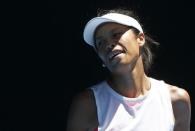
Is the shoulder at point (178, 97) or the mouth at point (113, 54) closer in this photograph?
the mouth at point (113, 54)

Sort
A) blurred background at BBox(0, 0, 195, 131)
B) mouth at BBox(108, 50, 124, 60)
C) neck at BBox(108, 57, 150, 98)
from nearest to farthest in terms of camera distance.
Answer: mouth at BBox(108, 50, 124, 60) → neck at BBox(108, 57, 150, 98) → blurred background at BBox(0, 0, 195, 131)

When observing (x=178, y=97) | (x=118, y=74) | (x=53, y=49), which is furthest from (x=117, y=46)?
(x=53, y=49)

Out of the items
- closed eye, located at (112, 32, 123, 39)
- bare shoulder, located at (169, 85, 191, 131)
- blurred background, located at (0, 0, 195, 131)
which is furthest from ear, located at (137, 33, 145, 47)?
blurred background, located at (0, 0, 195, 131)

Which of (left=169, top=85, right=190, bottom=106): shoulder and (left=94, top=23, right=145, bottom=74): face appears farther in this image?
(left=169, top=85, right=190, bottom=106): shoulder

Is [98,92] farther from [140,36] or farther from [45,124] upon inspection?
[45,124]

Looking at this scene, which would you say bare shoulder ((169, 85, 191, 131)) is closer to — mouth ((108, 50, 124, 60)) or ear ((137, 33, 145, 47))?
ear ((137, 33, 145, 47))

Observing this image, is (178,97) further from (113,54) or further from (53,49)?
(53,49)

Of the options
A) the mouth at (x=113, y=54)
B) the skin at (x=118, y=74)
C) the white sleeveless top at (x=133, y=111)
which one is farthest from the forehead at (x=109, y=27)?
the white sleeveless top at (x=133, y=111)

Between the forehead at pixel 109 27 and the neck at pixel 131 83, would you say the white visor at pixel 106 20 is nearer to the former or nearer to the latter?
the forehead at pixel 109 27

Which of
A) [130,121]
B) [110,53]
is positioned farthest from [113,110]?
[110,53]

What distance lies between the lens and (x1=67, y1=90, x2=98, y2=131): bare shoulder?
7.93 ft

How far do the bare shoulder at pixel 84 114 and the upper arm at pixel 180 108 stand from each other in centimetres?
42

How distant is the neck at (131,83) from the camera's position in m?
2.47

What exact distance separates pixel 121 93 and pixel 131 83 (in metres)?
0.07
